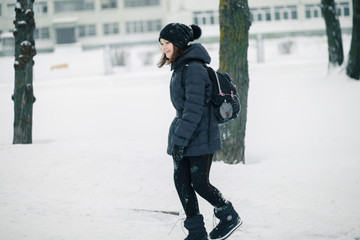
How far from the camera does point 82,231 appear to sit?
4.18 metres

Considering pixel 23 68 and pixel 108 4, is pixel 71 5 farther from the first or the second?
pixel 23 68

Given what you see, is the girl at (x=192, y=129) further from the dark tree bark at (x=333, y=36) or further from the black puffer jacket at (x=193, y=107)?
the dark tree bark at (x=333, y=36)

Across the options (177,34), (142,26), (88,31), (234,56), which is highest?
(142,26)

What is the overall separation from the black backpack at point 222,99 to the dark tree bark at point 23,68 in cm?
426

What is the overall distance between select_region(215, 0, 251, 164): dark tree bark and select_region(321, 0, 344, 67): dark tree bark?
8575 mm

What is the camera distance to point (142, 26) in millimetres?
54250

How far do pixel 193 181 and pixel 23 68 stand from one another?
448 cm

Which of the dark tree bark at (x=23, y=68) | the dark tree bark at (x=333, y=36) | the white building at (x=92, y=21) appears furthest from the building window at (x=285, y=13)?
the dark tree bark at (x=23, y=68)

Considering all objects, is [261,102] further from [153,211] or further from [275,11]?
[275,11]

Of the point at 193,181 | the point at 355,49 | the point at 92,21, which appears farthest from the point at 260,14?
the point at 193,181

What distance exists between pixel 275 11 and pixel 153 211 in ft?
159

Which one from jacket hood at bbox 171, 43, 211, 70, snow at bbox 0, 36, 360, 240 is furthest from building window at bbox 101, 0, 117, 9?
jacket hood at bbox 171, 43, 211, 70

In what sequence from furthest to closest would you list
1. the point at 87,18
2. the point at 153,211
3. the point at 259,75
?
the point at 87,18, the point at 259,75, the point at 153,211

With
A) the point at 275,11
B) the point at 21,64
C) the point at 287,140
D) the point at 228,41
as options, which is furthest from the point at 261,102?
the point at 275,11
